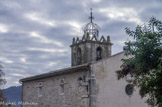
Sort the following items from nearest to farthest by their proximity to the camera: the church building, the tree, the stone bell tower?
the tree < the church building < the stone bell tower

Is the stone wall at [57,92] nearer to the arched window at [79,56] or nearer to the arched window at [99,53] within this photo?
the arched window at [79,56]

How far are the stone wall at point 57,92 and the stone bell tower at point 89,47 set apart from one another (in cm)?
490

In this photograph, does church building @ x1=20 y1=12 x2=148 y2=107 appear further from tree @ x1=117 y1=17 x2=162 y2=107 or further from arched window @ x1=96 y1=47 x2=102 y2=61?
tree @ x1=117 y1=17 x2=162 y2=107

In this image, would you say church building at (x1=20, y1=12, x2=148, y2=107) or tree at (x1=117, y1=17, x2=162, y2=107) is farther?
church building at (x1=20, y1=12, x2=148, y2=107)

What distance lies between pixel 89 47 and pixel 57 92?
21.4 feet

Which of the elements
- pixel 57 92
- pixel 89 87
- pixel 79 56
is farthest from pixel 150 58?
pixel 79 56

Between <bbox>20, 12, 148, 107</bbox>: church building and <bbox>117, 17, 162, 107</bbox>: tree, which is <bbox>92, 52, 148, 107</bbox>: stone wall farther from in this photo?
<bbox>117, 17, 162, 107</bbox>: tree

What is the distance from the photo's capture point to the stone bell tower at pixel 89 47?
31.7 metres

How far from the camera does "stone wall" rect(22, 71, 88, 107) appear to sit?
24.4 metres

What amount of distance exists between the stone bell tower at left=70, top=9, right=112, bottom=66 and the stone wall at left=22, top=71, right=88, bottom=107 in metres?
4.90

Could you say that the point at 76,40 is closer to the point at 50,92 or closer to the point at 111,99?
the point at 50,92

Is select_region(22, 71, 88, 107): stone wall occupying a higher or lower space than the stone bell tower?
lower

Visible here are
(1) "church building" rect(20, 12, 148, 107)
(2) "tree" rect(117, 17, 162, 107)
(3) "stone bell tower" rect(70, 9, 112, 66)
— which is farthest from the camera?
(3) "stone bell tower" rect(70, 9, 112, 66)

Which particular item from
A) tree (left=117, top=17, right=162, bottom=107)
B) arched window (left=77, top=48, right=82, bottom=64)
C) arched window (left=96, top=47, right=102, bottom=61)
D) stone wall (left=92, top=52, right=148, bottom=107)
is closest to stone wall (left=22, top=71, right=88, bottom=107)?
stone wall (left=92, top=52, right=148, bottom=107)
